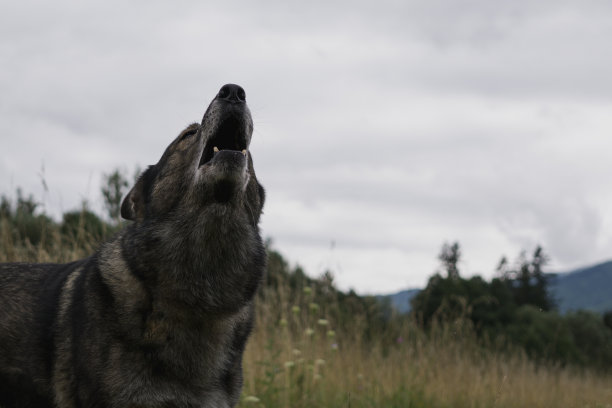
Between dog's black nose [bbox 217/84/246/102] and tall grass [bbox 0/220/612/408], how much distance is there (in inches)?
95.5

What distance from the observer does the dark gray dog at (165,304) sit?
11.3ft

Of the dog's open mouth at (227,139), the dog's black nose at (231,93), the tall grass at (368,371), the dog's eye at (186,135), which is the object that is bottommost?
the tall grass at (368,371)

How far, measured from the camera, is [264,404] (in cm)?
546

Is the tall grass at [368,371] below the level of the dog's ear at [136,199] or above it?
below

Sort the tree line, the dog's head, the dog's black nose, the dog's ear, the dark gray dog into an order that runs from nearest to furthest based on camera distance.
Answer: the dark gray dog < the dog's head < the dog's black nose < the dog's ear < the tree line

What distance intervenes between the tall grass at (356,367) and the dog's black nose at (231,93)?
243 centimetres

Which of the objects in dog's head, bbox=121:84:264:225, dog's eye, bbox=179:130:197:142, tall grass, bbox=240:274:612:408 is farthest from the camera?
tall grass, bbox=240:274:612:408

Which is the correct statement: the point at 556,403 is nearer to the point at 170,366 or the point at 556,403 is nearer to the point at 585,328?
the point at 170,366

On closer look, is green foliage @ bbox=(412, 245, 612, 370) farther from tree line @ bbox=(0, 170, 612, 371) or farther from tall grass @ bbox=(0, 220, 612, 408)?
tall grass @ bbox=(0, 220, 612, 408)

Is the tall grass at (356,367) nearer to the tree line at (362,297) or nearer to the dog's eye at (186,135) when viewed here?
the tree line at (362,297)

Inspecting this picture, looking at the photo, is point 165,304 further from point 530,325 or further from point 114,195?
point 530,325

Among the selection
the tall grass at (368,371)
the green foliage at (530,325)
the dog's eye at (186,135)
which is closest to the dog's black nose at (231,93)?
the dog's eye at (186,135)

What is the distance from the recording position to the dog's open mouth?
150 inches

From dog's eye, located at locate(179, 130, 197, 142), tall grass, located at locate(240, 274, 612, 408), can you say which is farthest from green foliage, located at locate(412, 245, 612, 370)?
dog's eye, located at locate(179, 130, 197, 142)
